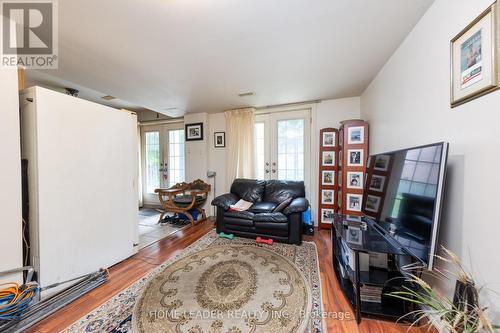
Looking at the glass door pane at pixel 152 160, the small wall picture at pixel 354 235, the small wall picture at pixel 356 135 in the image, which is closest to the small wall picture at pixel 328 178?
the small wall picture at pixel 356 135

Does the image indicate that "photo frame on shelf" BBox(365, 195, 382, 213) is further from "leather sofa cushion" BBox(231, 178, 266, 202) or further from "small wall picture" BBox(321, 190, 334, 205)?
"leather sofa cushion" BBox(231, 178, 266, 202)

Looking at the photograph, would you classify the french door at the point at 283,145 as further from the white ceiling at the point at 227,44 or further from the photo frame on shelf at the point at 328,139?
the white ceiling at the point at 227,44

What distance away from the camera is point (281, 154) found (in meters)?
3.81

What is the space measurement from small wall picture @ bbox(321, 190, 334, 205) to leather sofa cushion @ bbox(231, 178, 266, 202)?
42.3 inches

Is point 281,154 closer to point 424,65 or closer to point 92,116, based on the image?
point 424,65

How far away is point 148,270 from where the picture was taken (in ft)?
6.91

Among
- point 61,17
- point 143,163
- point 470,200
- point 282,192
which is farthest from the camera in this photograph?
point 143,163

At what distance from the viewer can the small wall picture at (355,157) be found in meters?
2.82

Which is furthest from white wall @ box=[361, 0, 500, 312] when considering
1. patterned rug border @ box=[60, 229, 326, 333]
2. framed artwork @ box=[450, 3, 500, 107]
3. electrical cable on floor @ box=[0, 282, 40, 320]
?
electrical cable on floor @ box=[0, 282, 40, 320]

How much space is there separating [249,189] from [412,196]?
2546 mm

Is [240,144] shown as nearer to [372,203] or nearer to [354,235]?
[372,203]

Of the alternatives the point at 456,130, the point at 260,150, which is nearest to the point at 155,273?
the point at 260,150

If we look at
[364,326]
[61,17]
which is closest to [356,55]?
[364,326]

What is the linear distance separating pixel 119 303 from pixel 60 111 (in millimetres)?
1782
